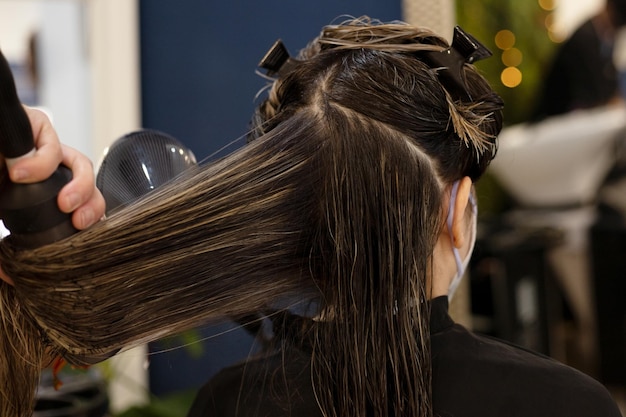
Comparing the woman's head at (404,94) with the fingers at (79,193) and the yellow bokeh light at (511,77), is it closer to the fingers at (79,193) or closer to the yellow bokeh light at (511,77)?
the fingers at (79,193)

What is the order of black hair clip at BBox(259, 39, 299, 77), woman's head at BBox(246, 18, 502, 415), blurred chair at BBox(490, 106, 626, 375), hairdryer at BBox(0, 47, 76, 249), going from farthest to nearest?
blurred chair at BBox(490, 106, 626, 375)
black hair clip at BBox(259, 39, 299, 77)
woman's head at BBox(246, 18, 502, 415)
hairdryer at BBox(0, 47, 76, 249)

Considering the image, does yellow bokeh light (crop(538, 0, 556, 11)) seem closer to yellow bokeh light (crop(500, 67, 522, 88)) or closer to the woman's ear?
yellow bokeh light (crop(500, 67, 522, 88))

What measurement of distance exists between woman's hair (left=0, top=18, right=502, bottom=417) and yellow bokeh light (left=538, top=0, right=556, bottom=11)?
3446 millimetres

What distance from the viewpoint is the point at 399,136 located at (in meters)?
0.67

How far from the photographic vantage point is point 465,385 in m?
0.70

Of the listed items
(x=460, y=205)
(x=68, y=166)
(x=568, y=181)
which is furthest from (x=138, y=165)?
(x=568, y=181)

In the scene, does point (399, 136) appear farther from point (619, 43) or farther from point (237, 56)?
point (619, 43)

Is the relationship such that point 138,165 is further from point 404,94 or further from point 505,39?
point 505,39

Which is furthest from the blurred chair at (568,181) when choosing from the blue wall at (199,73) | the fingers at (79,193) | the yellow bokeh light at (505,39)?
Answer: the fingers at (79,193)

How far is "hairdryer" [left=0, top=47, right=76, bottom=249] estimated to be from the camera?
1.65 ft

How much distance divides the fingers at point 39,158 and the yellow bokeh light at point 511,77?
11.4ft

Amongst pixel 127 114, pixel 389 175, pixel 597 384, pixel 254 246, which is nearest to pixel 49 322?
pixel 254 246

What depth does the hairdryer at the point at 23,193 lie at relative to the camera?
1.65ft

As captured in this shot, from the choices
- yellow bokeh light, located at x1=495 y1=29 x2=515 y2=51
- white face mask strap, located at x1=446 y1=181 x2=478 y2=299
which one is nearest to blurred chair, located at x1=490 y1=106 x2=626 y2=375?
yellow bokeh light, located at x1=495 y1=29 x2=515 y2=51
